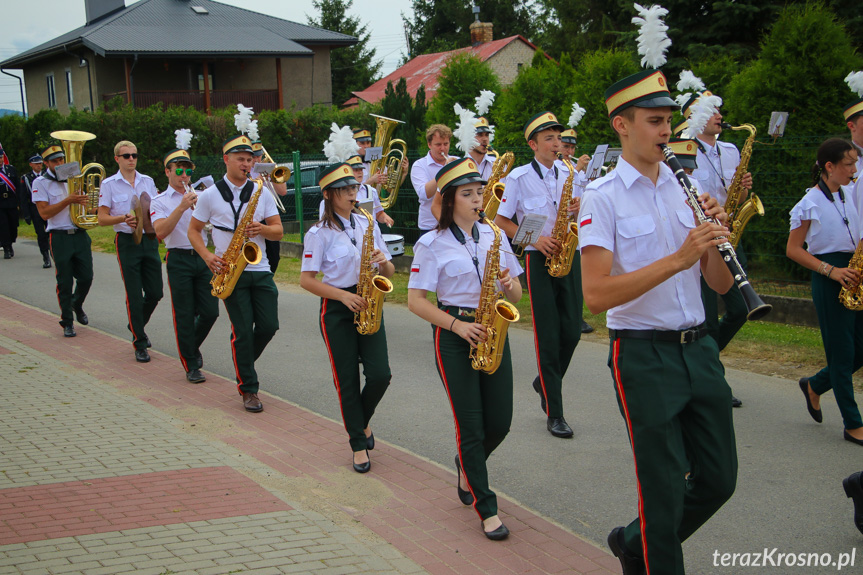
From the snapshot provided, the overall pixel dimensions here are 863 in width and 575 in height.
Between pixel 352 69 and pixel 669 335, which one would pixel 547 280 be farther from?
pixel 352 69

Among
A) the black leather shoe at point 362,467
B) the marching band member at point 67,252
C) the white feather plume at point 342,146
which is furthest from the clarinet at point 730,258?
the marching band member at point 67,252

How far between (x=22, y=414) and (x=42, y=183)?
5792mm

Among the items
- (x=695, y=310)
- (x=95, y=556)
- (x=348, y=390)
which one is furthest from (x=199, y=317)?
(x=695, y=310)

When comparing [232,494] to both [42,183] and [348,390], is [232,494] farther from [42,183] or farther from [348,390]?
[42,183]

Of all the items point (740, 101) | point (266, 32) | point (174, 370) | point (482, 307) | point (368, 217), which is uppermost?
point (266, 32)

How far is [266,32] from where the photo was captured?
38.5 metres

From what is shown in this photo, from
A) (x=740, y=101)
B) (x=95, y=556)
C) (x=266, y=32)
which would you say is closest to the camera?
(x=95, y=556)

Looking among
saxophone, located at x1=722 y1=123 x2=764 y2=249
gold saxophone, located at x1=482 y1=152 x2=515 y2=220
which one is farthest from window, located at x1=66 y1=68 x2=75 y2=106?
saxophone, located at x1=722 y1=123 x2=764 y2=249

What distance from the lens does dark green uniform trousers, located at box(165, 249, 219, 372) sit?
26.9 ft

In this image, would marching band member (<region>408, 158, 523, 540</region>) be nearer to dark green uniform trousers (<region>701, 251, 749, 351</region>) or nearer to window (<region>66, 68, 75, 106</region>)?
dark green uniform trousers (<region>701, 251, 749, 351</region>)

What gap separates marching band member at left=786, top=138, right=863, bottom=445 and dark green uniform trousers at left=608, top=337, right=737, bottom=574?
2900 mm

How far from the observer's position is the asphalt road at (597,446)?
4699 mm

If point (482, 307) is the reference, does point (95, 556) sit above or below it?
below

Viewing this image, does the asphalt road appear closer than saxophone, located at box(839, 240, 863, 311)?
Yes
